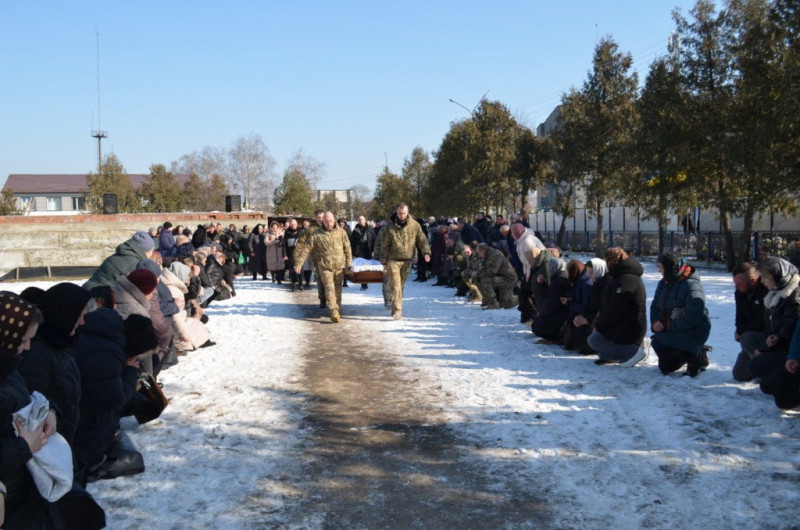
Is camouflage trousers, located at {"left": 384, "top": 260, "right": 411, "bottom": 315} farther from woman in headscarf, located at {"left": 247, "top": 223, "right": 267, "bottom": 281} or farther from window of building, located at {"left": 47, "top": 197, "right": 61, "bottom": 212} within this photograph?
window of building, located at {"left": 47, "top": 197, "right": 61, "bottom": 212}

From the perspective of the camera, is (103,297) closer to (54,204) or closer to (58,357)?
(58,357)

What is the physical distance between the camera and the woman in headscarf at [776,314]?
6.68m

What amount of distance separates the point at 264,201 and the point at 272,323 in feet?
231

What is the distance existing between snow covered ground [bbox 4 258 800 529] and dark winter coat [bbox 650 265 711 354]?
40 cm

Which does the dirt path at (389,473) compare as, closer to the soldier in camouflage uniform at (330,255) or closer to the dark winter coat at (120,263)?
the dark winter coat at (120,263)

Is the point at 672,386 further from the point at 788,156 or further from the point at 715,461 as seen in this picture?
the point at 788,156

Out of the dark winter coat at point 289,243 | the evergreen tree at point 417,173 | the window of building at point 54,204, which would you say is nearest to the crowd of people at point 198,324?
the dark winter coat at point 289,243

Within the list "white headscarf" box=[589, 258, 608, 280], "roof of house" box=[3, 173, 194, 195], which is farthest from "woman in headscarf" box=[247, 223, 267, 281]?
"roof of house" box=[3, 173, 194, 195]

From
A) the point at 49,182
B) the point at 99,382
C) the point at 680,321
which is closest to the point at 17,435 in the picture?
the point at 99,382

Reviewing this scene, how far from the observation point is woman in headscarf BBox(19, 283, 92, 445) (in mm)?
3746

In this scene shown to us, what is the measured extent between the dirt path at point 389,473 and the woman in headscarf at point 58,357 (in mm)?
1385

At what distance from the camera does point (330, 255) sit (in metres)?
13.5

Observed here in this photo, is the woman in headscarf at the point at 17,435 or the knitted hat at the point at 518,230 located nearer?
the woman in headscarf at the point at 17,435

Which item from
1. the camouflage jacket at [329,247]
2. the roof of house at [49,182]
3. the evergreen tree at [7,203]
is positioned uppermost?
the roof of house at [49,182]
